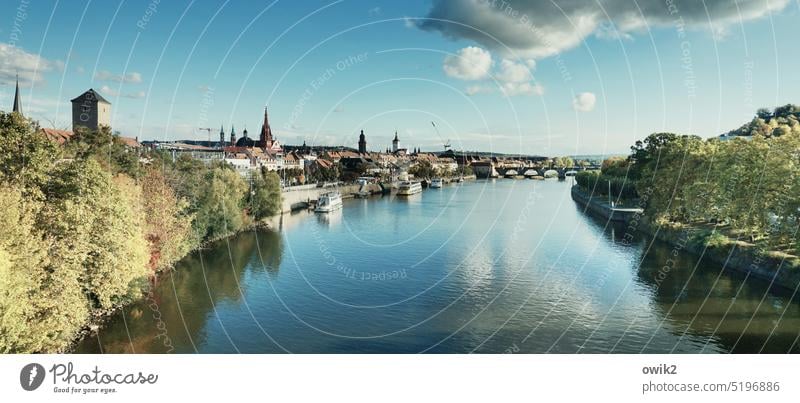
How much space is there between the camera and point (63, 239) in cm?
947

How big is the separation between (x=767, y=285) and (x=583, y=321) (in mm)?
5504

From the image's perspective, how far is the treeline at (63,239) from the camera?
810 cm

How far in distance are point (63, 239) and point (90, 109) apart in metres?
39.2

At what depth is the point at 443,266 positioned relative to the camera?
633 inches

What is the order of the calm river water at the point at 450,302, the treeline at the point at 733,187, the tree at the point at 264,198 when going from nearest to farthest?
1. the calm river water at the point at 450,302
2. the treeline at the point at 733,187
3. the tree at the point at 264,198

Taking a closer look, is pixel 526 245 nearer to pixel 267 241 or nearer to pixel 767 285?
pixel 767 285

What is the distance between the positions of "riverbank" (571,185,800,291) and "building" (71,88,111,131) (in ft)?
126

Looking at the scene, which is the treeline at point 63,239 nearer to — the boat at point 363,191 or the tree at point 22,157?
the tree at point 22,157

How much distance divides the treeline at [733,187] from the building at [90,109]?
124ft

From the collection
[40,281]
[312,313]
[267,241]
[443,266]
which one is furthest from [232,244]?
[40,281]

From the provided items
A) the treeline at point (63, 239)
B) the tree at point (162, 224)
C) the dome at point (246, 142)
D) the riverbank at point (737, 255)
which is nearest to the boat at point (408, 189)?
the riverbank at point (737, 255)

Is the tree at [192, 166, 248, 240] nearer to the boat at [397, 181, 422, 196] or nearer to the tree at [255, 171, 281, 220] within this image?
the tree at [255, 171, 281, 220]

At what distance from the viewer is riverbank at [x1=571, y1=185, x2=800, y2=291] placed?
513 inches

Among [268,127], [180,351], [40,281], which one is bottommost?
[180,351]
